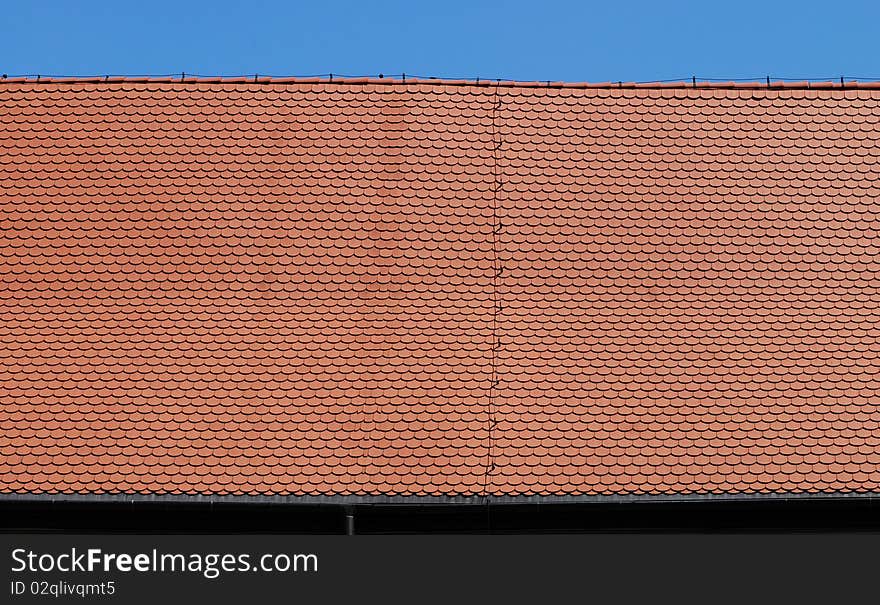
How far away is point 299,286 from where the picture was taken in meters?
9.88

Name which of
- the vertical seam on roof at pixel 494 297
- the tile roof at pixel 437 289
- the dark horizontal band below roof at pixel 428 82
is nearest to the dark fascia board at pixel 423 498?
the tile roof at pixel 437 289

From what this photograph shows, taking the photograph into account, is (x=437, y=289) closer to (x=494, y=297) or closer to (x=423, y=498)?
(x=494, y=297)

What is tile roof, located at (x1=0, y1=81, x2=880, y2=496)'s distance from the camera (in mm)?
8594

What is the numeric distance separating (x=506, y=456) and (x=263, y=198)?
353 cm

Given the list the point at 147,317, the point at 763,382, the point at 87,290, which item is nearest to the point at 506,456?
the point at 763,382

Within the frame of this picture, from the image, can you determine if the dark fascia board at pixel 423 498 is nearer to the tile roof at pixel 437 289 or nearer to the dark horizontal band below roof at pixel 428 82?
the tile roof at pixel 437 289

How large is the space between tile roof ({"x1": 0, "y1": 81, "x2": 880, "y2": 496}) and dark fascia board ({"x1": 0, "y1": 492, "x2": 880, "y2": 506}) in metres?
0.06

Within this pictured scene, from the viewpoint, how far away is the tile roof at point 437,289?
859 centimetres

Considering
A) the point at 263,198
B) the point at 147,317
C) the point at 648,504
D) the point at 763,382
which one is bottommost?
the point at 648,504

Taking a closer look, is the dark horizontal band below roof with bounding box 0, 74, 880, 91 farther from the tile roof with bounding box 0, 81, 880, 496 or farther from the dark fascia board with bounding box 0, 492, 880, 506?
the dark fascia board with bounding box 0, 492, 880, 506

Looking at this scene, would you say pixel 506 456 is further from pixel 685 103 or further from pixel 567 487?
pixel 685 103

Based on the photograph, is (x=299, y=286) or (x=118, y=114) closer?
(x=299, y=286)

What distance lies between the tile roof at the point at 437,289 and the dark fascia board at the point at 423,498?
6 centimetres

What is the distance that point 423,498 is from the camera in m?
8.32
